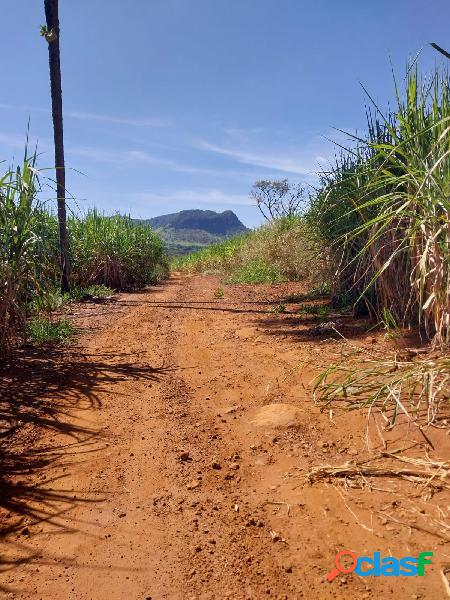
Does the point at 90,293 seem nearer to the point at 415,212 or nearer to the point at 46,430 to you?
the point at 46,430

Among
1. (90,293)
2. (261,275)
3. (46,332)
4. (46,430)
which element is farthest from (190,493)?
(261,275)

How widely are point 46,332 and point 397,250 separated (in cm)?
394

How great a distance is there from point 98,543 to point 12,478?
2.53ft

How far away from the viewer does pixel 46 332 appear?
5.55m

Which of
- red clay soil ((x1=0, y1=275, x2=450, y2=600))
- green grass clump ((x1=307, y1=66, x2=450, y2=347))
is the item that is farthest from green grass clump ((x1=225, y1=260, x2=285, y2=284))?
red clay soil ((x1=0, y1=275, x2=450, y2=600))

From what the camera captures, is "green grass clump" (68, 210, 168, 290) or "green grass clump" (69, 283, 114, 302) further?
"green grass clump" (68, 210, 168, 290)

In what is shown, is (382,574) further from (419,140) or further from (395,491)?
(419,140)

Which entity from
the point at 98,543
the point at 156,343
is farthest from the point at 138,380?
the point at 98,543

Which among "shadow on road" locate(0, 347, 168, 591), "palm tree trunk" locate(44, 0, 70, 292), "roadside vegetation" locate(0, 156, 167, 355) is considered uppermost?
"palm tree trunk" locate(44, 0, 70, 292)

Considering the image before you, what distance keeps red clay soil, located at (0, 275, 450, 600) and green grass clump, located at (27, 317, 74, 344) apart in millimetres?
861

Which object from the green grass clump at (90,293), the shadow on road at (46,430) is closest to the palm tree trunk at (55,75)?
the green grass clump at (90,293)

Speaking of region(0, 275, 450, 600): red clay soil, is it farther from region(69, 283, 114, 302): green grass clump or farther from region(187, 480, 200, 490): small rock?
region(69, 283, 114, 302): green grass clump

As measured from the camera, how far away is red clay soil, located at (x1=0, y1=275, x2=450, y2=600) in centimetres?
179

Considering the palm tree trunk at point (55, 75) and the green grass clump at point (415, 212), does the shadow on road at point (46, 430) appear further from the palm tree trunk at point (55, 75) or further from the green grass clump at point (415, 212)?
the palm tree trunk at point (55, 75)
